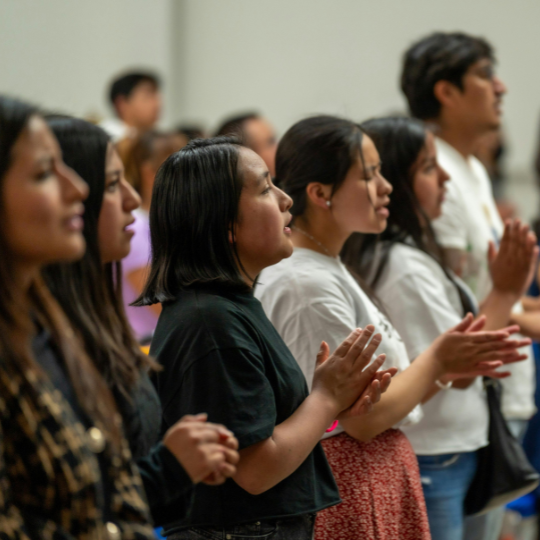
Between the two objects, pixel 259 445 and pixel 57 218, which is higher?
pixel 57 218

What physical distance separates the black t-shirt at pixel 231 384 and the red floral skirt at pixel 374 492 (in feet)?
0.46

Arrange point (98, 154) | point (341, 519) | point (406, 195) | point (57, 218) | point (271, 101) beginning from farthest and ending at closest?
1. point (271, 101)
2. point (406, 195)
3. point (341, 519)
4. point (98, 154)
5. point (57, 218)

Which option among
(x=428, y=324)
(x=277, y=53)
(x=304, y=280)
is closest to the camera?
(x=304, y=280)

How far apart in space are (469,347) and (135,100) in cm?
363

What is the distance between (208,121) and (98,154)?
5.57m

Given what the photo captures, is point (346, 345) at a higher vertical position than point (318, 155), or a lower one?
lower

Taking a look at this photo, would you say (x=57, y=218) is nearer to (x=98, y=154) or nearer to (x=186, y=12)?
(x=98, y=154)

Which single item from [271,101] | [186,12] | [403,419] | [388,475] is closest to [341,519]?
[388,475]

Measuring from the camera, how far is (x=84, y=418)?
3.28 ft

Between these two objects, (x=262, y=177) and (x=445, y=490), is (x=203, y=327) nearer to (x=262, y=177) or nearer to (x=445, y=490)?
(x=262, y=177)

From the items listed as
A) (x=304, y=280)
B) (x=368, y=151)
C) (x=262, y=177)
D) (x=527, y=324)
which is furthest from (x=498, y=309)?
(x=262, y=177)

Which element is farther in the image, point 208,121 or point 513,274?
point 208,121

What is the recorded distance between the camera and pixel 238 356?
123 cm

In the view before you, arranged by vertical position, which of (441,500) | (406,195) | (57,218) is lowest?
(441,500)
